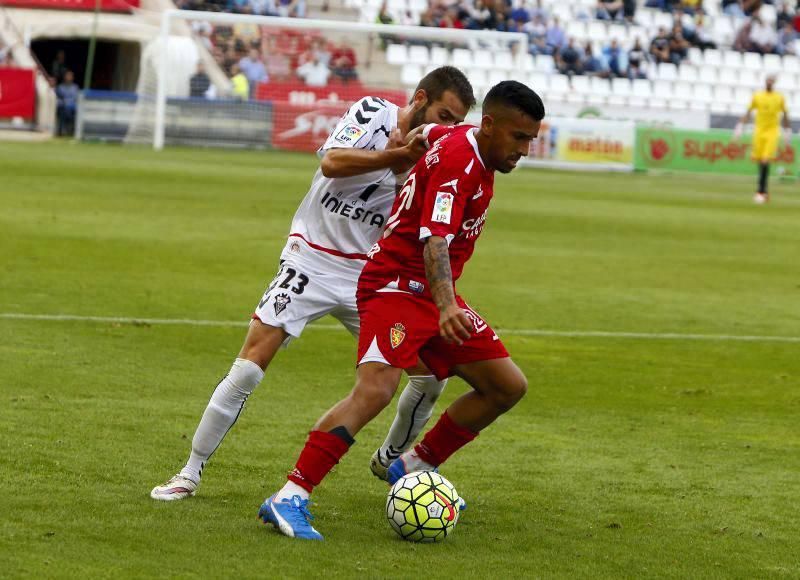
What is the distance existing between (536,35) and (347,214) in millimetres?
36918

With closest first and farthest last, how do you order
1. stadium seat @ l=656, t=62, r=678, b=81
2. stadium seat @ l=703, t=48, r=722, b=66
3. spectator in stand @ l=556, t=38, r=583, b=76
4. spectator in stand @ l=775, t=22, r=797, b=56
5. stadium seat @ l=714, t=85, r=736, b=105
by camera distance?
1. spectator in stand @ l=556, t=38, r=583, b=76
2. stadium seat @ l=656, t=62, r=678, b=81
3. stadium seat @ l=714, t=85, r=736, b=105
4. stadium seat @ l=703, t=48, r=722, b=66
5. spectator in stand @ l=775, t=22, r=797, b=56

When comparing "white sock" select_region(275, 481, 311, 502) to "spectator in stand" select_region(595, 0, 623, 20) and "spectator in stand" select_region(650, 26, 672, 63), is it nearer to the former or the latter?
"spectator in stand" select_region(650, 26, 672, 63)

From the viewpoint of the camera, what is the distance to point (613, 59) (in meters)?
42.4

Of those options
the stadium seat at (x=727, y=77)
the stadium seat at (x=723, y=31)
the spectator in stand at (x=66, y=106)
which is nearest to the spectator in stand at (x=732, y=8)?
the stadium seat at (x=723, y=31)

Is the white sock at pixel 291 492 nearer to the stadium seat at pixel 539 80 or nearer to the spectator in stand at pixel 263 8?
the spectator in stand at pixel 263 8

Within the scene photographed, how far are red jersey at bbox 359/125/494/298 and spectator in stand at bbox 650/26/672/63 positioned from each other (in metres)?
39.3

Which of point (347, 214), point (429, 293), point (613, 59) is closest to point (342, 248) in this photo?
point (347, 214)

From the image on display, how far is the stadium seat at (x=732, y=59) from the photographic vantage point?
148 ft

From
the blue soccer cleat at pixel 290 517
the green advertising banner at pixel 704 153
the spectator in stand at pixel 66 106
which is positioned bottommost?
the spectator in stand at pixel 66 106

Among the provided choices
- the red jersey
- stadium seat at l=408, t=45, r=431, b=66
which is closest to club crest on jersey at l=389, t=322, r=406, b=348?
the red jersey

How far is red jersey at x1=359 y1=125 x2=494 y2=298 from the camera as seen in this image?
5.38m

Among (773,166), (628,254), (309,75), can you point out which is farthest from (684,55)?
(628,254)

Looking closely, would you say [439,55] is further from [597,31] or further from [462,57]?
[597,31]

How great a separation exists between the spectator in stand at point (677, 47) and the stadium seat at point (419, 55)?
9.43 m
